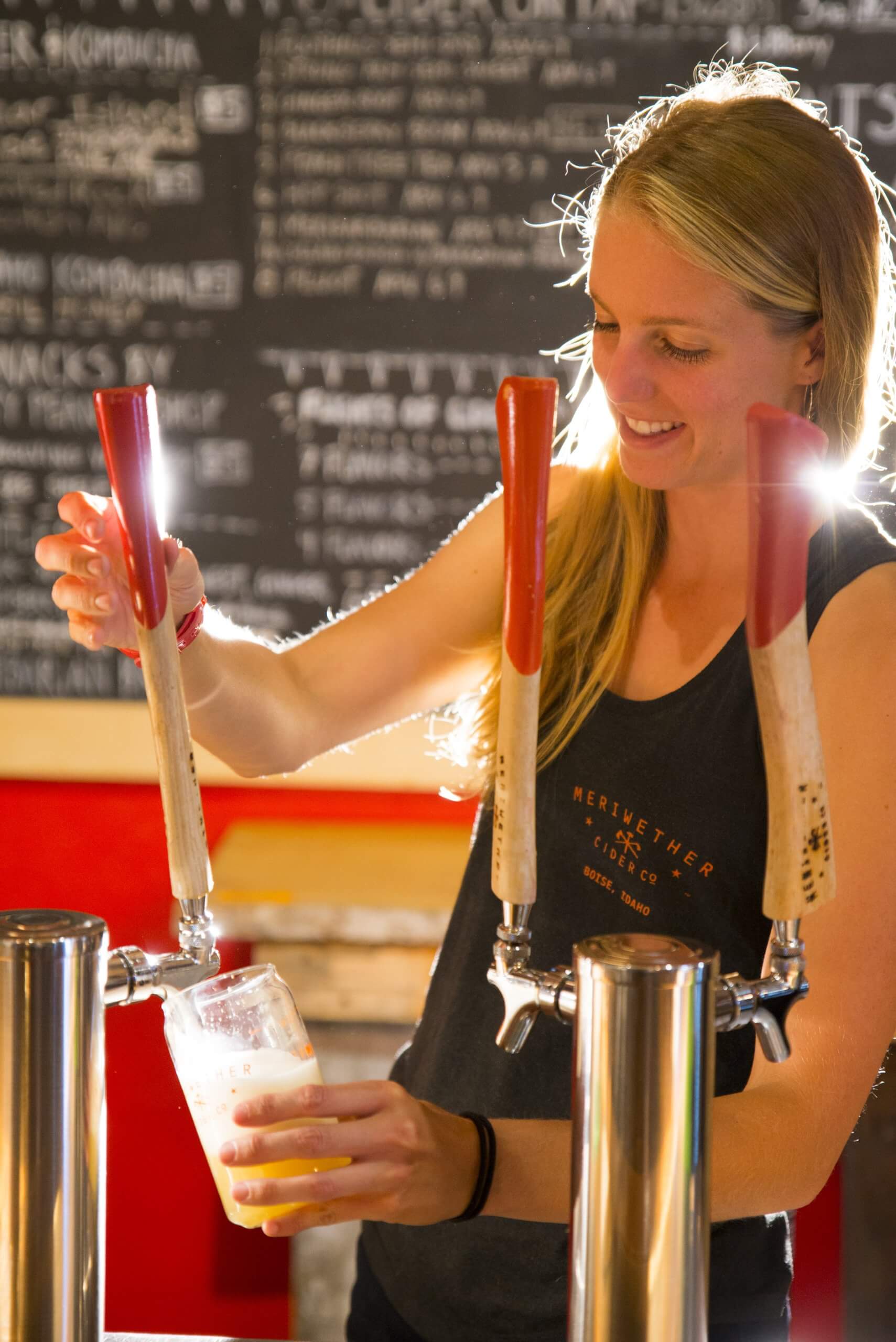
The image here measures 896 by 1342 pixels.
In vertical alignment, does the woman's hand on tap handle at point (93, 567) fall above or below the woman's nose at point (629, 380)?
below

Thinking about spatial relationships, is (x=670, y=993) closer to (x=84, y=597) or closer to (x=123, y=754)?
(x=84, y=597)

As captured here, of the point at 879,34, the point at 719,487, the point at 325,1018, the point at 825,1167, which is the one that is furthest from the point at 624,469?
the point at 879,34

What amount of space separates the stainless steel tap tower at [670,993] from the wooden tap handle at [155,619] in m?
0.13

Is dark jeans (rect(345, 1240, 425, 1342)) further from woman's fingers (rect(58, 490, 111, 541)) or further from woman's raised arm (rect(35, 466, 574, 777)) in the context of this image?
woman's fingers (rect(58, 490, 111, 541))

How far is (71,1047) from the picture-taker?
516 millimetres

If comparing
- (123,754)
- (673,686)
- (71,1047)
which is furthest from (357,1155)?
→ (123,754)

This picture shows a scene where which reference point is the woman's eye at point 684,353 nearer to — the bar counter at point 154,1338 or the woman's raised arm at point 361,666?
the woman's raised arm at point 361,666

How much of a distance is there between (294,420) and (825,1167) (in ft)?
5.45

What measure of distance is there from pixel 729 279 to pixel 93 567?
466mm

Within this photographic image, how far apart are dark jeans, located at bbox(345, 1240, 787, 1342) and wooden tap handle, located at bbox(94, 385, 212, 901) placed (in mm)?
618

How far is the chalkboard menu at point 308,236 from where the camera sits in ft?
6.82

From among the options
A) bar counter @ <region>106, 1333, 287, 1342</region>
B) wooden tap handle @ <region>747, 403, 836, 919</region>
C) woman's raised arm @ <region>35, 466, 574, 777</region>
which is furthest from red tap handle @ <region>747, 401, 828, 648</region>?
woman's raised arm @ <region>35, 466, 574, 777</region>

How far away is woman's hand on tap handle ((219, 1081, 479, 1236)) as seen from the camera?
0.56 meters

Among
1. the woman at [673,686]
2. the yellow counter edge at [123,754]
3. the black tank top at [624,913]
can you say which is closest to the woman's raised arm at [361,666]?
the woman at [673,686]
